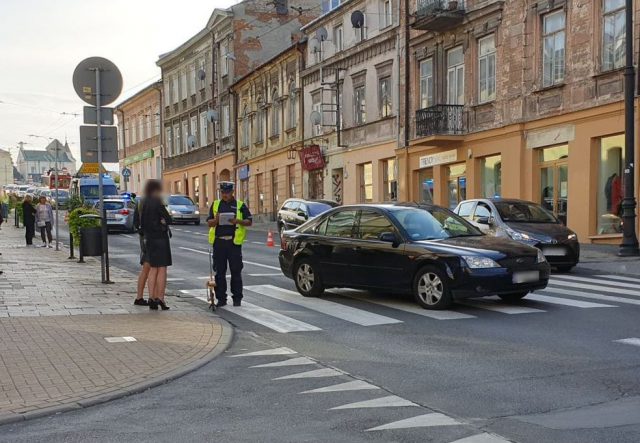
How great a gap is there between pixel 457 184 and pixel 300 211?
19.4 ft

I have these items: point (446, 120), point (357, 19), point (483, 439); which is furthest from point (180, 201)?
point (483, 439)

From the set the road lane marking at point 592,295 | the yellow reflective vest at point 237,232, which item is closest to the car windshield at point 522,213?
the road lane marking at point 592,295

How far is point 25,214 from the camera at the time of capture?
2372 centimetres

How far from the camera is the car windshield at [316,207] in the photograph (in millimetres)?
26234

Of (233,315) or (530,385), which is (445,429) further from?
(233,315)

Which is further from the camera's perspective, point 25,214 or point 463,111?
point 463,111

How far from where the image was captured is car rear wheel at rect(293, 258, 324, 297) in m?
11.4

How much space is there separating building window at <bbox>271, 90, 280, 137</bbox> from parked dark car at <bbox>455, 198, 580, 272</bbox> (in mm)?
26010

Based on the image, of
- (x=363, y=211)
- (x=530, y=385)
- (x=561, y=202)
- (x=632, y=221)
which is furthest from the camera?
(x=561, y=202)

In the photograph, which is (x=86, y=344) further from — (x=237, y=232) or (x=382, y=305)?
(x=382, y=305)

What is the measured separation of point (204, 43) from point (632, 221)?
4128 centimetres

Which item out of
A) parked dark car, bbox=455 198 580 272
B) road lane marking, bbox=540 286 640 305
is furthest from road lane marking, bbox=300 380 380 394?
parked dark car, bbox=455 198 580 272

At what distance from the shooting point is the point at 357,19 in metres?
32.4

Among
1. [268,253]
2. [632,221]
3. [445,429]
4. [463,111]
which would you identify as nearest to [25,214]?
[268,253]
